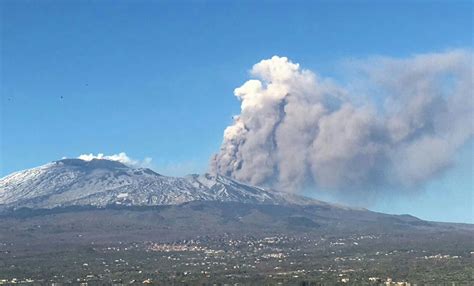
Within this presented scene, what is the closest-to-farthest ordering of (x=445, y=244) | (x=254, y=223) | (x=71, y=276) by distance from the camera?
1. (x=71, y=276)
2. (x=445, y=244)
3. (x=254, y=223)

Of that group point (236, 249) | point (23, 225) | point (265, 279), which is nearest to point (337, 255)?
point (236, 249)

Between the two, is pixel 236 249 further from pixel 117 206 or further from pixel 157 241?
pixel 117 206

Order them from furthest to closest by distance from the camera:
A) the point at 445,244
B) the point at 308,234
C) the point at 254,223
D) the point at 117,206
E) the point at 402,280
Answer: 1. the point at 117,206
2. the point at 254,223
3. the point at 308,234
4. the point at 445,244
5. the point at 402,280

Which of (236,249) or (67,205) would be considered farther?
(67,205)

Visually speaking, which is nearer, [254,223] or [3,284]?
[3,284]

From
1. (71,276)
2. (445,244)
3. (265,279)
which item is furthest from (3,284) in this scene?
(445,244)

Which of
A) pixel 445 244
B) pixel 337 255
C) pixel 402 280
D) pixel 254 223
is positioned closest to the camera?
pixel 402 280

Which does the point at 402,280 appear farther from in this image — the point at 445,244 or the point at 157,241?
the point at 157,241

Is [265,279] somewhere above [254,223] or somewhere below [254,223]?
below

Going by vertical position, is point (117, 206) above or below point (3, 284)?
above
